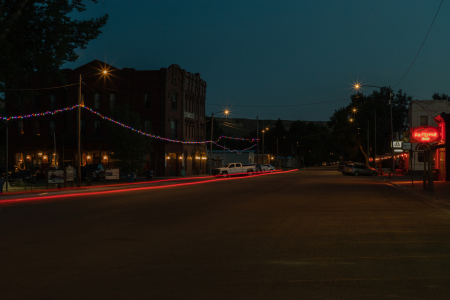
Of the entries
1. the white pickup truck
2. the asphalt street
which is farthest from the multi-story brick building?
the asphalt street

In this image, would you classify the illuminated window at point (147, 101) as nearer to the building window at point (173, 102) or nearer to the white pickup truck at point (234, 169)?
the building window at point (173, 102)

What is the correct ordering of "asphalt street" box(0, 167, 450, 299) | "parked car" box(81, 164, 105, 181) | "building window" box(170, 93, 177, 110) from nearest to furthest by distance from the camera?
"asphalt street" box(0, 167, 450, 299) → "parked car" box(81, 164, 105, 181) → "building window" box(170, 93, 177, 110)

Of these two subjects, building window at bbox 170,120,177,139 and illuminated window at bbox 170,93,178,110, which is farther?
illuminated window at bbox 170,93,178,110

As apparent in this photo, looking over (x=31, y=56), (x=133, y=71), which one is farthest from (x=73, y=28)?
(x=133, y=71)

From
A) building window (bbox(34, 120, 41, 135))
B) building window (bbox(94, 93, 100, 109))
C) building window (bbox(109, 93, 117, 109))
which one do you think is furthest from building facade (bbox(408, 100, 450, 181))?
building window (bbox(34, 120, 41, 135))

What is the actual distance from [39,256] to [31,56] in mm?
20246

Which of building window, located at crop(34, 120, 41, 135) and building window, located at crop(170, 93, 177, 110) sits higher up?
building window, located at crop(170, 93, 177, 110)

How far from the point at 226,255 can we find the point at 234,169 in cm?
5081

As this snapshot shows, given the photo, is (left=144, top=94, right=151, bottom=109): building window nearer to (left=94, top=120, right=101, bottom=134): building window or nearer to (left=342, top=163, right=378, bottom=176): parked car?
(left=94, top=120, right=101, bottom=134): building window

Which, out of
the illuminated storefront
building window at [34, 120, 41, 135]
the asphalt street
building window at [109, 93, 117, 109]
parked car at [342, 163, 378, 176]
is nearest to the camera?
the asphalt street

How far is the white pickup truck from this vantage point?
5734 cm

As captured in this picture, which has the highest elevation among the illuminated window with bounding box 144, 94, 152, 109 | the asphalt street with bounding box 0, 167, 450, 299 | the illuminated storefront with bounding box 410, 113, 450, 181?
the illuminated window with bounding box 144, 94, 152, 109

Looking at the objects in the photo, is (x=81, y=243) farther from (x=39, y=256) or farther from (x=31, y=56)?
(x=31, y=56)

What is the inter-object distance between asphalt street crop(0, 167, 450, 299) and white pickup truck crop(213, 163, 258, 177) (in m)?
41.7
